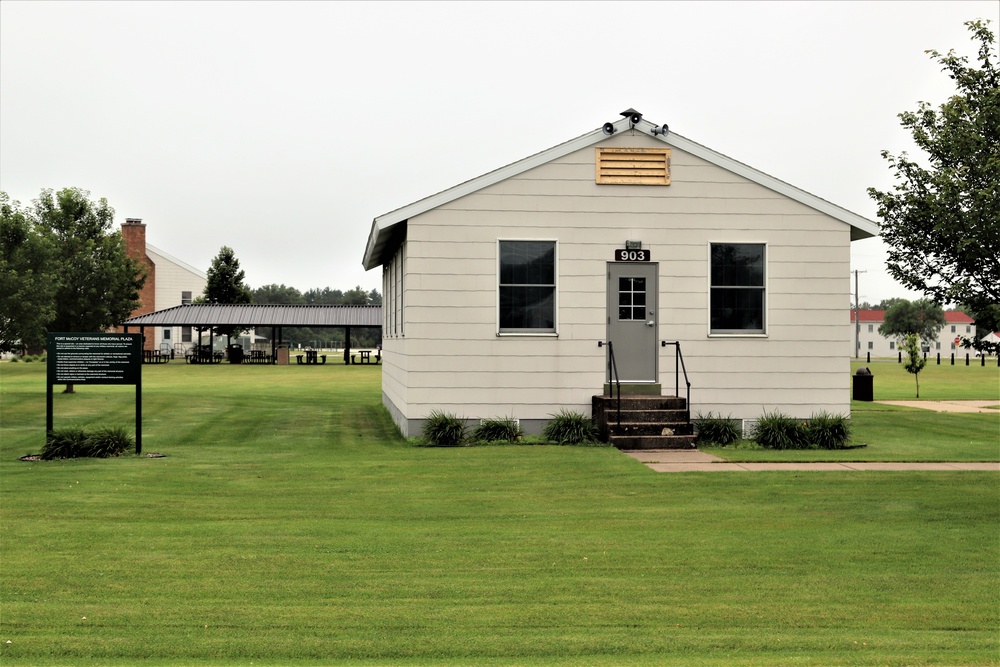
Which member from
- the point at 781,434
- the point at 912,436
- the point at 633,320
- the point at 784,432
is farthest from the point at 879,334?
the point at 633,320

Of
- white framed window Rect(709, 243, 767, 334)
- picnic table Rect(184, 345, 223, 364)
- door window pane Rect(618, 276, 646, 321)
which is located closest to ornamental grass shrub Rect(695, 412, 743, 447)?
white framed window Rect(709, 243, 767, 334)

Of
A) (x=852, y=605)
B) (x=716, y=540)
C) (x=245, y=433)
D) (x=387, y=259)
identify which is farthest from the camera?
(x=387, y=259)

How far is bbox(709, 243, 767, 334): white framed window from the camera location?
17.1 meters

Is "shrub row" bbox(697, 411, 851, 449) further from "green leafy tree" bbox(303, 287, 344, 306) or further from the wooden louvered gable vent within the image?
"green leafy tree" bbox(303, 287, 344, 306)

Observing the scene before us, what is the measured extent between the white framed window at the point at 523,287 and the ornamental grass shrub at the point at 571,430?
154 cm

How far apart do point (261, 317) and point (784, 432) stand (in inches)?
1780

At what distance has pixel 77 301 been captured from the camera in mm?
47156

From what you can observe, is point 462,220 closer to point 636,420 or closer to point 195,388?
point 636,420

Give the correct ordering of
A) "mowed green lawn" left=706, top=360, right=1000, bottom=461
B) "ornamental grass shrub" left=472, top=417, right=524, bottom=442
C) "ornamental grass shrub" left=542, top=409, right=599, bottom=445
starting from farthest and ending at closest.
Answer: "ornamental grass shrub" left=472, top=417, right=524, bottom=442 → "ornamental grass shrub" left=542, top=409, right=599, bottom=445 → "mowed green lawn" left=706, top=360, right=1000, bottom=461

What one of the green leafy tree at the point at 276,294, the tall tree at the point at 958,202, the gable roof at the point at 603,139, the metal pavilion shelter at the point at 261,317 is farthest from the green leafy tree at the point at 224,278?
the green leafy tree at the point at 276,294

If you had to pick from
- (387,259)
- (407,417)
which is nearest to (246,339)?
(387,259)

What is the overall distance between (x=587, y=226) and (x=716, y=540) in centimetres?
869

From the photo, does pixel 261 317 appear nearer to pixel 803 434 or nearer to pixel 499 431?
pixel 499 431

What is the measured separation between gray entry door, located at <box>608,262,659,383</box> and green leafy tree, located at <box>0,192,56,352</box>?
1272 cm
